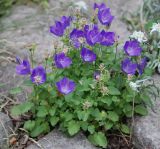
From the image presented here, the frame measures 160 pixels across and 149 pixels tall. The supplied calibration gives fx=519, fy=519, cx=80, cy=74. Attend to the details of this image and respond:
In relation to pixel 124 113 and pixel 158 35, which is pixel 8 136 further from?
pixel 158 35

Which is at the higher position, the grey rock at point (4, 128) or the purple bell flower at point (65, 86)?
the purple bell flower at point (65, 86)

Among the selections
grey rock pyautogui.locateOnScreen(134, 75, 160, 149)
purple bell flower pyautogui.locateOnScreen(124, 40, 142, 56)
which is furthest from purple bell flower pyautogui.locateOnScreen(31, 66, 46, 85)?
grey rock pyautogui.locateOnScreen(134, 75, 160, 149)

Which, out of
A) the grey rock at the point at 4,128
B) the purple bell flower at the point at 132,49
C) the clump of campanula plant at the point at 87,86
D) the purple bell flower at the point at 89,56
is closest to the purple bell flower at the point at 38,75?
the clump of campanula plant at the point at 87,86

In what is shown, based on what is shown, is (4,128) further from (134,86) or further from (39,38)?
(39,38)

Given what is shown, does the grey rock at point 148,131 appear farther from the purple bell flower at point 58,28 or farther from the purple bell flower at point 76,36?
the purple bell flower at point 58,28

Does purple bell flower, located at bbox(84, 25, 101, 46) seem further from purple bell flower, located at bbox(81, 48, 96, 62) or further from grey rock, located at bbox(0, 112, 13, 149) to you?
grey rock, located at bbox(0, 112, 13, 149)
